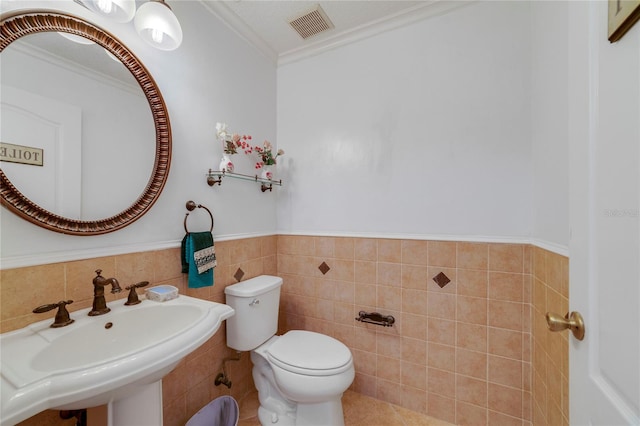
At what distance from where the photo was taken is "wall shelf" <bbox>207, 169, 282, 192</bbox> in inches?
57.4

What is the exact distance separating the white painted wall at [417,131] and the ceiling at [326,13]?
0.21 feet

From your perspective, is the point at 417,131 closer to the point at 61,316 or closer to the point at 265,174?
the point at 265,174

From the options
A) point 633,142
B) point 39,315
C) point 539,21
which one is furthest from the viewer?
point 539,21

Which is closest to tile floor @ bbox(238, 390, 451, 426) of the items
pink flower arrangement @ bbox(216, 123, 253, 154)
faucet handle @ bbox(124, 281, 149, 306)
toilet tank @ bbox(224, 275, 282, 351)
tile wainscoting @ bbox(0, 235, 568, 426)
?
tile wainscoting @ bbox(0, 235, 568, 426)

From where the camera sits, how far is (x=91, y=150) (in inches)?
38.8

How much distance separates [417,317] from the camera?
156cm

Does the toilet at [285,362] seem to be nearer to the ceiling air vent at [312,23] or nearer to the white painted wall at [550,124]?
the white painted wall at [550,124]

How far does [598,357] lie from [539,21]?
1.53m

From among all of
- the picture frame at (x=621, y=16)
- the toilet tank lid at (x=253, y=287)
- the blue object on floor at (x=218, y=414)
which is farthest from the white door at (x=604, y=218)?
the blue object on floor at (x=218, y=414)

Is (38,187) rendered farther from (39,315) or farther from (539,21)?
(539,21)

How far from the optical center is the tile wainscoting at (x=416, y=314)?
1070 millimetres

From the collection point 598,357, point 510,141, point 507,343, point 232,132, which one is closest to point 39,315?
point 232,132

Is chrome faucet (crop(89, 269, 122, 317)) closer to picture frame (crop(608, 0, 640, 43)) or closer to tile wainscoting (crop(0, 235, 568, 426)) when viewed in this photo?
tile wainscoting (crop(0, 235, 568, 426))

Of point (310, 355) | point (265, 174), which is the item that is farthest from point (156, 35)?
point (310, 355)
